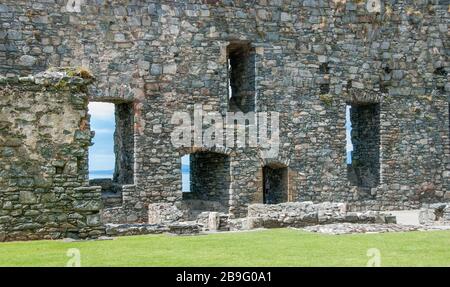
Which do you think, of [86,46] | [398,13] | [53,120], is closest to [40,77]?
[53,120]

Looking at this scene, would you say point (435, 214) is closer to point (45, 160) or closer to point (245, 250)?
point (245, 250)

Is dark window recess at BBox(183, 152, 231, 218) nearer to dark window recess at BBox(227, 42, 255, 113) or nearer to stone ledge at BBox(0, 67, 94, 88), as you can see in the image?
dark window recess at BBox(227, 42, 255, 113)

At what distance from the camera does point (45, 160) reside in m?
14.2

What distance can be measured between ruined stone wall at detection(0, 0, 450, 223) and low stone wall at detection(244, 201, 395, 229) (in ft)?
7.50

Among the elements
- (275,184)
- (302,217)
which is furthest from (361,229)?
(275,184)

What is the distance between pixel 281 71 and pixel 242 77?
1.23 metres

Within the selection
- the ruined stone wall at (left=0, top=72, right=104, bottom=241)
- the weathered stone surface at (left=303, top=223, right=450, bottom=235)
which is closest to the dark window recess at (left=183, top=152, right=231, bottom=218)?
the weathered stone surface at (left=303, top=223, right=450, bottom=235)

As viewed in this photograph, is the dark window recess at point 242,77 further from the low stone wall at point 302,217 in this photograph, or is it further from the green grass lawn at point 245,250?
the green grass lawn at point 245,250

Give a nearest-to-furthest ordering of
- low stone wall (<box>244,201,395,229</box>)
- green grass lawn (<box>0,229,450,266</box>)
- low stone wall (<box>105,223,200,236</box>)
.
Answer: green grass lawn (<box>0,229,450,266</box>)
low stone wall (<box>105,223,200,236</box>)
low stone wall (<box>244,201,395,229</box>)

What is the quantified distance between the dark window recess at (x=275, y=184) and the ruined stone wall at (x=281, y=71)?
0.31 meters

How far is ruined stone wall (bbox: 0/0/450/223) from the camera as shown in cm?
2023

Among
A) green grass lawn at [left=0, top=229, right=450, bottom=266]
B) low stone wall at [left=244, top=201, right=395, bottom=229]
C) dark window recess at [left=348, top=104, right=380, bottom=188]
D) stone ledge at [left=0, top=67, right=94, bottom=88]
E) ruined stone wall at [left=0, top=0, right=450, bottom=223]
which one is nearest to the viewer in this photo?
green grass lawn at [left=0, top=229, right=450, bottom=266]

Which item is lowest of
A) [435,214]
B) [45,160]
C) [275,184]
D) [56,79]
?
[435,214]

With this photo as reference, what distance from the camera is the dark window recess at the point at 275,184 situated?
22.9 m
